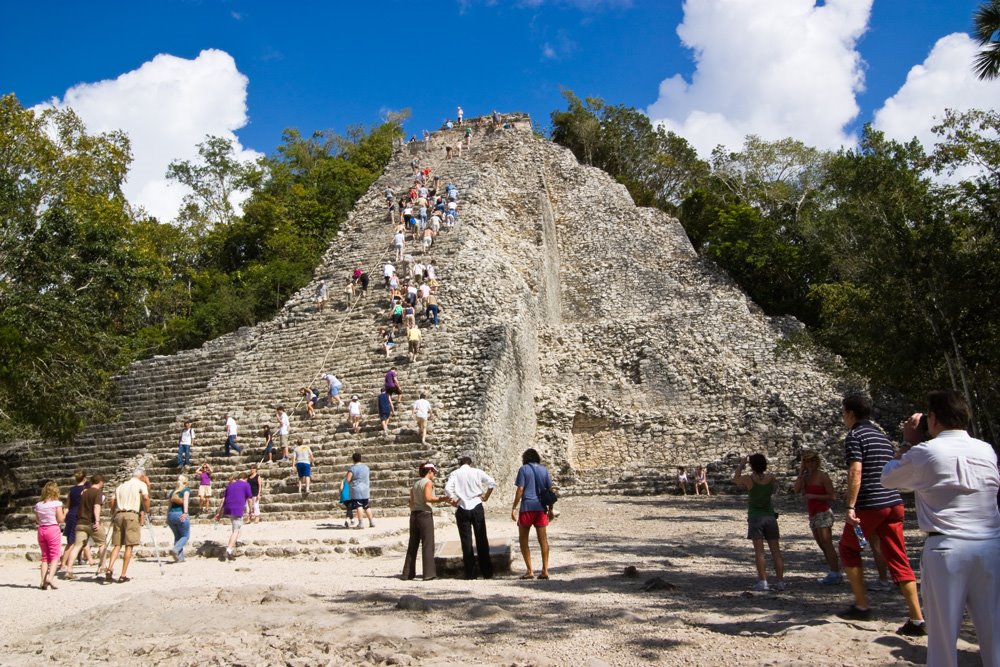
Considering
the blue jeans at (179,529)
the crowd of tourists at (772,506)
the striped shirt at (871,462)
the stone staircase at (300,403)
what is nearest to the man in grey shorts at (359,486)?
the crowd of tourists at (772,506)

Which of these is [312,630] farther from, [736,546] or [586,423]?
[586,423]

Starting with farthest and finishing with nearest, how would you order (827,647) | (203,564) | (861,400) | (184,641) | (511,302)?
(511,302), (203,564), (861,400), (184,641), (827,647)

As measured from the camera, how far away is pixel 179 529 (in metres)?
9.80

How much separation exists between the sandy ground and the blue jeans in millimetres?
355

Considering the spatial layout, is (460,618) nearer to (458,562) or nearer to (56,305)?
(458,562)

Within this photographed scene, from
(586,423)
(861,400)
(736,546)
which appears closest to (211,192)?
(586,423)

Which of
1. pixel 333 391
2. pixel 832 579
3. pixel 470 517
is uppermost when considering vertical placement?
pixel 333 391

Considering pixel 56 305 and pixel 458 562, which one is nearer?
pixel 458 562

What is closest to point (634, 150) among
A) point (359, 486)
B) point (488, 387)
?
point (488, 387)

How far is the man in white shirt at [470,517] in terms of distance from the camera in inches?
312

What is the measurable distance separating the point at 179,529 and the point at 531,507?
499cm

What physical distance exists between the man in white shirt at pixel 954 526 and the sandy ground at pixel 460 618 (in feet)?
3.68

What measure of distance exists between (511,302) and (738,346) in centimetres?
655

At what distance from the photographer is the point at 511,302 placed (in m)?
21.1
